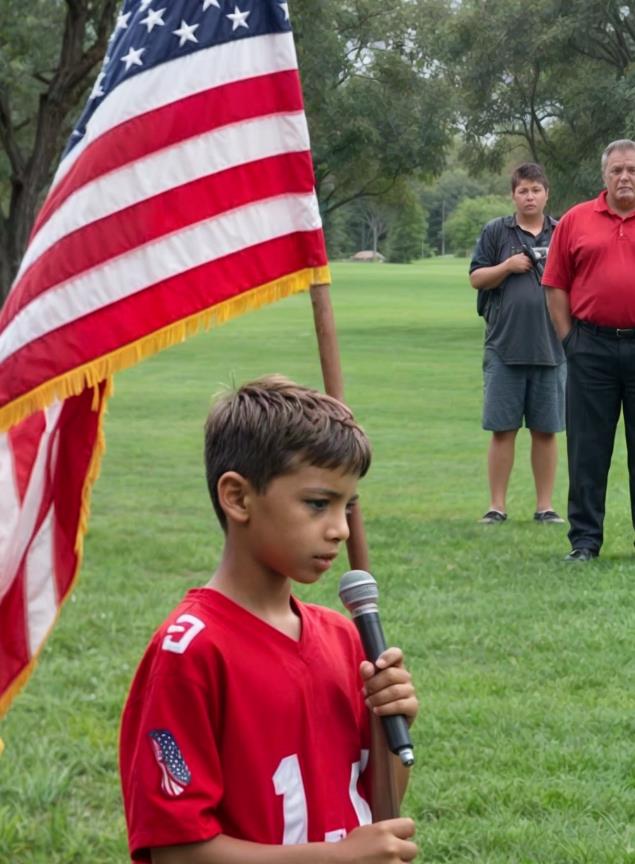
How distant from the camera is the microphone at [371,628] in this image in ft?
8.11

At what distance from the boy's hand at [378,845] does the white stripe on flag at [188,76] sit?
1638 millimetres

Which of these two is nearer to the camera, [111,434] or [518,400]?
[518,400]

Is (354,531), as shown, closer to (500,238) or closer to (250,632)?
(250,632)

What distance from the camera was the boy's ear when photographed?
2568 millimetres

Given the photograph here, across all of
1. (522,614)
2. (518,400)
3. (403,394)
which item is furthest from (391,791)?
(403,394)

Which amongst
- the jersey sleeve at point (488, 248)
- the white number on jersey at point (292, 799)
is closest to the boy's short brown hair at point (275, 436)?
the white number on jersey at point (292, 799)

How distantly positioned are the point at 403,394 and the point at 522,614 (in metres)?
14.0

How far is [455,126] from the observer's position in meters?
41.2

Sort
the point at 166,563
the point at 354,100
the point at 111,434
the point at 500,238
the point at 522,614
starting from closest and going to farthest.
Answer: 1. the point at 522,614
2. the point at 166,563
3. the point at 500,238
4. the point at 111,434
5. the point at 354,100

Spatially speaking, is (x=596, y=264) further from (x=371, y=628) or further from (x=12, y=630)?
(x=371, y=628)

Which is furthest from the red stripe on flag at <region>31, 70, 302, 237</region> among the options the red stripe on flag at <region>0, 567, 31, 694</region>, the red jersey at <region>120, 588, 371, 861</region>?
the red jersey at <region>120, 588, 371, 861</region>

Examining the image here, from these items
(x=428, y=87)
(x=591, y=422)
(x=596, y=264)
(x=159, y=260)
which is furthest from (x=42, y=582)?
(x=428, y=87)

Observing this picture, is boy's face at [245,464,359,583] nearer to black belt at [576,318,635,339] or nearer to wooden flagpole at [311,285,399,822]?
wooden flagpole at [311,285,399,822]

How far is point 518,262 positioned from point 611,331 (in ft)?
4.50
